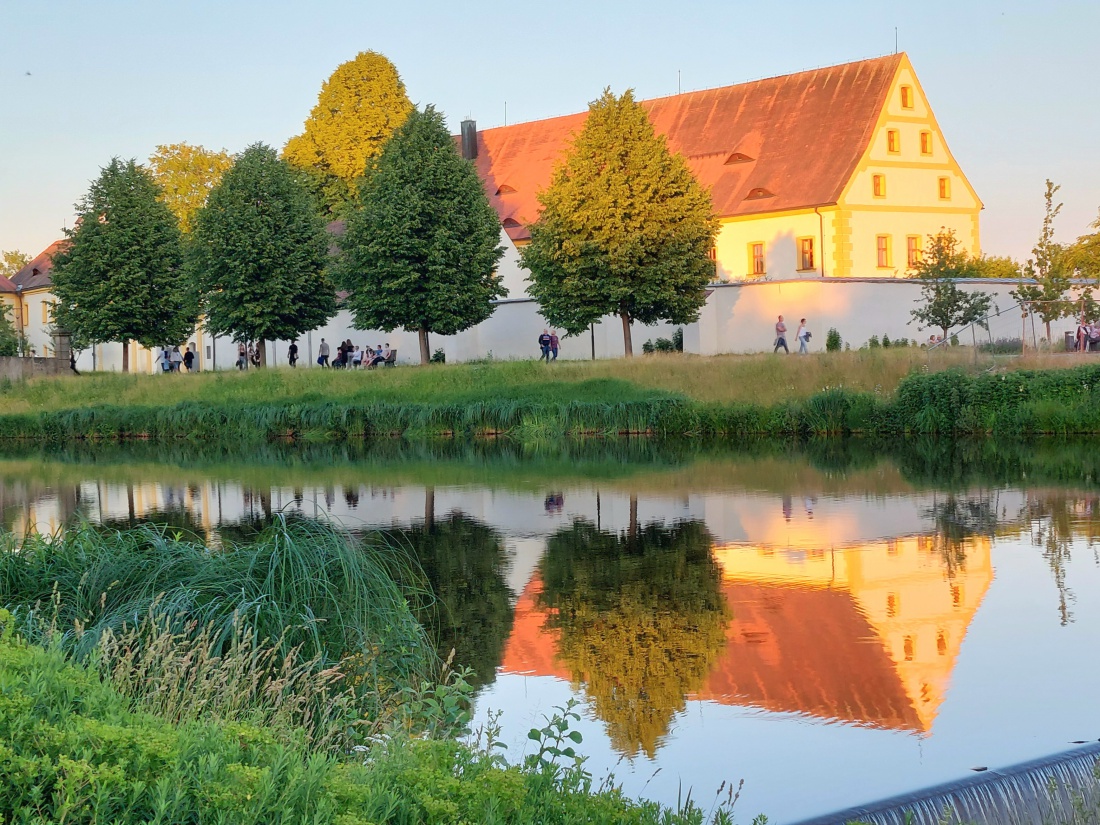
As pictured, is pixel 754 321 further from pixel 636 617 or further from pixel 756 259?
pixel 636 617

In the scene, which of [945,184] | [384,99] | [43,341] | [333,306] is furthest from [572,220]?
Answer: [43,341]

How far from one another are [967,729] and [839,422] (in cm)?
2184

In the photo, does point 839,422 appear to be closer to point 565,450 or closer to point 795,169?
point 565,450

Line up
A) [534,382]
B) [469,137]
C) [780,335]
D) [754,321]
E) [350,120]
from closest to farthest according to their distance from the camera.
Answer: [534,382], [780,335], [754,321], [350,120], [469,137]

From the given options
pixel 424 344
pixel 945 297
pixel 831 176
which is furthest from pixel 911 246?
pixel 424 344

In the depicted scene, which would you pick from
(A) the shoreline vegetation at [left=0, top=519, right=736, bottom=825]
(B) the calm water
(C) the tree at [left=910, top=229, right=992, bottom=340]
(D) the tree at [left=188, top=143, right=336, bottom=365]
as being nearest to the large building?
(C) the tree at [left=910, top=229, right=992, bottom=340]

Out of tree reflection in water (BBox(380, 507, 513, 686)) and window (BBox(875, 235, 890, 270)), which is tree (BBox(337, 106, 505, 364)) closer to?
window (BBox(875, 235, 890, 270))

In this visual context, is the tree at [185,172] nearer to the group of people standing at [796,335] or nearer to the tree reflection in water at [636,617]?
the group of people standing at [796,335]

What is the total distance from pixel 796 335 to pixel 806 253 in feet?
30.0

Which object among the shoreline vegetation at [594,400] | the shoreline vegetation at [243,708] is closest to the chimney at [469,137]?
the shoreline vegetation at [594,400]

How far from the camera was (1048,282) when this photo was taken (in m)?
34.2

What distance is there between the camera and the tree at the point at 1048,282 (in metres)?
33.4

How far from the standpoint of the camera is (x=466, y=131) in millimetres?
63438

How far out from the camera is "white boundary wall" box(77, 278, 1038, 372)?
42438 millimetres
